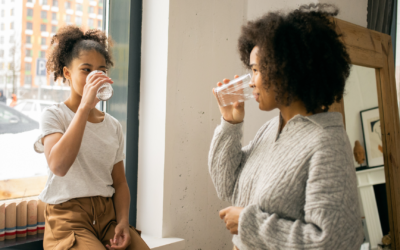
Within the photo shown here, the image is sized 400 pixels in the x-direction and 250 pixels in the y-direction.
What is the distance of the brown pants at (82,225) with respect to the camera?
119cm

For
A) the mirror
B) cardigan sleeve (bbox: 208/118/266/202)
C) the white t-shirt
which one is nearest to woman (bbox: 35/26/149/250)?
the white t-shirt

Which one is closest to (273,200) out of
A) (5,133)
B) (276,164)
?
(276,164)

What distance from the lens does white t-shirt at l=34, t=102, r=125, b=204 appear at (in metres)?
1.29

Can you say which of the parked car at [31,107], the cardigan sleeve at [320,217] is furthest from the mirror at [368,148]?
the parked car at [31,107]

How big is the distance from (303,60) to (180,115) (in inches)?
37.2

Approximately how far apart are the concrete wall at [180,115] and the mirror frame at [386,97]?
33.5 inches

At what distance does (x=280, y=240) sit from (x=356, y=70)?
5.24ft

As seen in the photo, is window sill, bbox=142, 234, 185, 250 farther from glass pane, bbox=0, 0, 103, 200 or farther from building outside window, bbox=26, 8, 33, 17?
building outside window, bbox=26, 8, 33, 17

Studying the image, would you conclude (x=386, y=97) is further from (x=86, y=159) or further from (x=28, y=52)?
(x=28, y=52)

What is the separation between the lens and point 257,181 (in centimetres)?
113

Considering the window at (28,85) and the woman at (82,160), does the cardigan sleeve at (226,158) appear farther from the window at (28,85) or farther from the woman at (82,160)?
the window at (28,85)

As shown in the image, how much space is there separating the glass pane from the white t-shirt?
27 cm

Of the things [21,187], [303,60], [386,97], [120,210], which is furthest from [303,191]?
[386,97]

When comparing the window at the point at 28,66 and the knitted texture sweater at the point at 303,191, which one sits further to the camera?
the window at the point at 28,66
